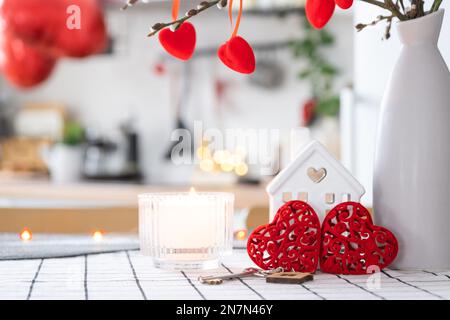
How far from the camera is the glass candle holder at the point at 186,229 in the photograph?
901mm

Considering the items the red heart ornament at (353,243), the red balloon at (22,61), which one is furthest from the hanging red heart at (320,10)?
the red balloon at (22,61)

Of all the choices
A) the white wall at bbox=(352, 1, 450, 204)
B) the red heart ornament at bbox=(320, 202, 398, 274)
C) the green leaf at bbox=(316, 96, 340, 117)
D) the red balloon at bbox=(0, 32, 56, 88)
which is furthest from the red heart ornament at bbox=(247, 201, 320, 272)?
the green leaf at bbox=(316, 96, 340, 117)

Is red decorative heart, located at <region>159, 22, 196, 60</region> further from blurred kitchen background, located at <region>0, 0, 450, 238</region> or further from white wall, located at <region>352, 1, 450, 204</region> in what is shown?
blurred kitchen background, located at <region>0, 0, 450, 238</region>

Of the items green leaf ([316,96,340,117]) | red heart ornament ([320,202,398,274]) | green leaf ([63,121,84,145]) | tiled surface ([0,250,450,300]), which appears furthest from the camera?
green leaf ([63,121,84,145])

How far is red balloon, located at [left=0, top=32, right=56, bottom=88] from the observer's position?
2.85 metres

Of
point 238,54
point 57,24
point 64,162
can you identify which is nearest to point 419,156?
point 238,54

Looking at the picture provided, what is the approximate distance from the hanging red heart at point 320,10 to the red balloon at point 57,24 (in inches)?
65.8

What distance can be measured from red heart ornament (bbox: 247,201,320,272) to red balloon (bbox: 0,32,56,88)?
202 cm

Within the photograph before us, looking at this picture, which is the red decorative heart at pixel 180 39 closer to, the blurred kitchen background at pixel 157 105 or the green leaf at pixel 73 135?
the blurred kitchen background at pixel 157 105

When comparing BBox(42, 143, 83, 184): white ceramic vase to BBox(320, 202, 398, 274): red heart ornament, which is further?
BBox(42, 143, 83, 184): white ceramic vase

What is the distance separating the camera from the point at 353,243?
0.88 m

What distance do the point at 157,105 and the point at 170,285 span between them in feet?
12.2
